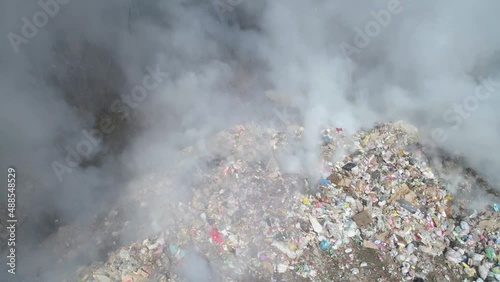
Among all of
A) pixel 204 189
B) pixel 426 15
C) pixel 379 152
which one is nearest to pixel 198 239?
pixel 204 189

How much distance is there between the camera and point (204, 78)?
237 inches

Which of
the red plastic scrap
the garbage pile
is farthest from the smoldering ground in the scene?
the red plastic scrap

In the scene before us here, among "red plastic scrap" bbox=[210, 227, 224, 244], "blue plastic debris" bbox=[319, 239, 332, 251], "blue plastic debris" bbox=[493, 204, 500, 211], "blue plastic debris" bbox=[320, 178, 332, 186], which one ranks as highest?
"blue plastic debris" bbox=[493, 204, 500, 211]

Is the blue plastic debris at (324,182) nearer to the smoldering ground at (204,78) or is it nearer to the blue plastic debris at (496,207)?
the smoldering ground at (204,78)

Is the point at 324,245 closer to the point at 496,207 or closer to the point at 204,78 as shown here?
the point at 496,207

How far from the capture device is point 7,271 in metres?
4.21

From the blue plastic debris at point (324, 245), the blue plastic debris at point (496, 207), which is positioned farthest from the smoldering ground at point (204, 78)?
the blue plastic debris at point (324, 245)

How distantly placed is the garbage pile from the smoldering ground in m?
0.38

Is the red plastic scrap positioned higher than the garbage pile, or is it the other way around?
the garbage pile

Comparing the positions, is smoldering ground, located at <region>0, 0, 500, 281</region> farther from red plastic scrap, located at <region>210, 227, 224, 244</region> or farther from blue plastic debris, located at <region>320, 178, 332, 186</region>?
red plastic scrap, located at <region>210, 227, 224, 244</region>

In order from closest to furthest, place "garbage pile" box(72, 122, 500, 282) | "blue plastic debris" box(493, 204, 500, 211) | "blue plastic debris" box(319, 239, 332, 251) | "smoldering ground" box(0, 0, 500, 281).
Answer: "garbage pile" box(72, 122, 500, 282)
"blue plastic debris" box(319, 239, 332, 251)
"smoldering ground" box(0, 0, 500, 281)
"blue plastic debris" box(493, 204, 500, 211)

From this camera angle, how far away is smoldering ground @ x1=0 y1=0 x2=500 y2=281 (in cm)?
479

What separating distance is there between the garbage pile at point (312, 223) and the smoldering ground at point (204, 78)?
0.38 m

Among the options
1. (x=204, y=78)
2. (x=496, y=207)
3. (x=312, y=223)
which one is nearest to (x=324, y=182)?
(x=312, y=223)
